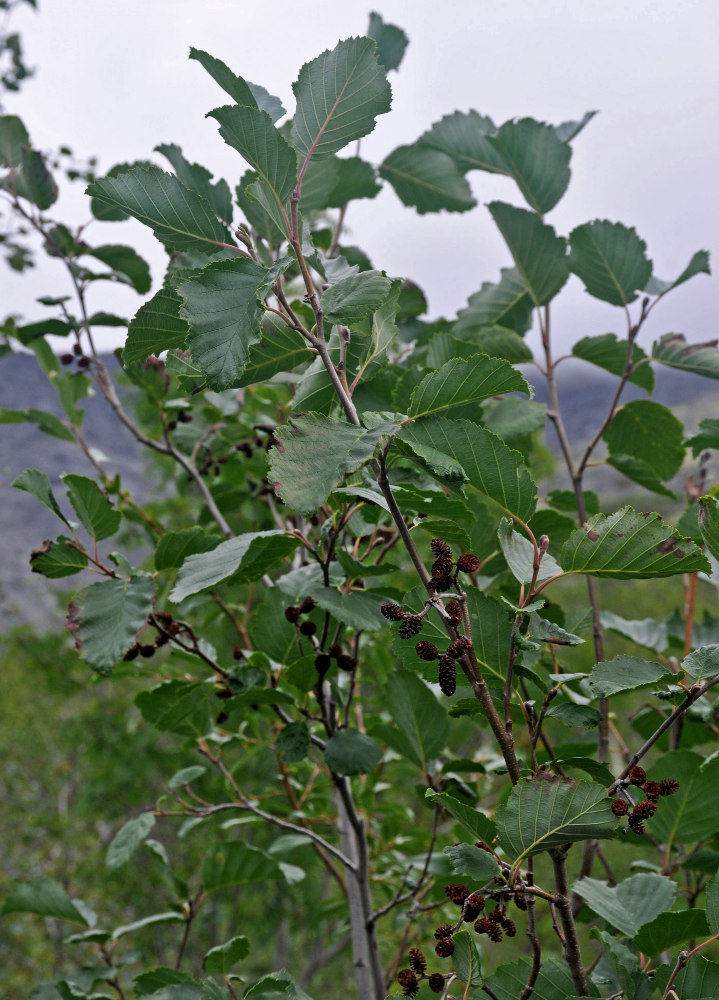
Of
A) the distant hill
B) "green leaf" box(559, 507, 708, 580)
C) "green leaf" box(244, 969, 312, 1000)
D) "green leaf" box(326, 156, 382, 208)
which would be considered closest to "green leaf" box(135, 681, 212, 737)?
"green leaf" box(244, 969, 312, 1000)

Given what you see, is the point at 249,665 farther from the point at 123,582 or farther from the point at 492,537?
the point at 492,537

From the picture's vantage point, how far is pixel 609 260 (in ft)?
3.84

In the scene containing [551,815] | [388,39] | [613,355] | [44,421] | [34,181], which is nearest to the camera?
[551,815]

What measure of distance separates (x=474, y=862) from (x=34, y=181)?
1472mm

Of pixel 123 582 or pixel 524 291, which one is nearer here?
pixel 123 582

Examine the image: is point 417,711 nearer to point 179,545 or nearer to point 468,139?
point 179,545

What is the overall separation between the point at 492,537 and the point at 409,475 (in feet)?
0.81

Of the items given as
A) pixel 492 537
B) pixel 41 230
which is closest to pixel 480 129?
pixel 492 537

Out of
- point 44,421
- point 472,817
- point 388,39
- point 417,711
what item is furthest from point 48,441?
point 472,817

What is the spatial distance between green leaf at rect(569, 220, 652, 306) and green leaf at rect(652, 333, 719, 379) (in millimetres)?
96

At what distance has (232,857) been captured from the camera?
1195 mm

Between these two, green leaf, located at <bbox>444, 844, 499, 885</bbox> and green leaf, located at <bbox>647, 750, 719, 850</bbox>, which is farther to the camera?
green leaf, located at <bbox>647, 750, 719, 850</bbox>

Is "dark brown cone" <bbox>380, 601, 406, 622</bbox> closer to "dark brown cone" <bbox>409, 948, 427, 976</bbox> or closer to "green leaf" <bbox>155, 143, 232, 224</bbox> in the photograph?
"dark brown cone" <bbox>409, 948, 427, 976</bbox>

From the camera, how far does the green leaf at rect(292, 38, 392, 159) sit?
2.24 feet
